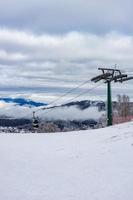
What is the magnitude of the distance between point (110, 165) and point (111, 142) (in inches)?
134

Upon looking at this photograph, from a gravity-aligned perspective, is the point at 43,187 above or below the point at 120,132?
below

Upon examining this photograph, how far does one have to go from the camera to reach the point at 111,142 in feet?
53.3

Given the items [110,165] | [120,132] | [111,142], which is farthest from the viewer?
[120,132]

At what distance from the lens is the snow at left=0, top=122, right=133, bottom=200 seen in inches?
422

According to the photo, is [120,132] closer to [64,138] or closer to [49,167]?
[64,138]

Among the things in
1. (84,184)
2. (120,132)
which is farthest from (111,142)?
(84,184)

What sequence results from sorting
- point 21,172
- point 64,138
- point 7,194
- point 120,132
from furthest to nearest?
point 64,138
point 120,132
point 21,172
point 7,194

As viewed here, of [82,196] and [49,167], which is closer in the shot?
[82,196]

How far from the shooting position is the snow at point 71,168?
1072 cm

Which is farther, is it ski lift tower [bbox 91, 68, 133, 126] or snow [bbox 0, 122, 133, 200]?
ski lift tower [bbox 91, 68, 133, 126]

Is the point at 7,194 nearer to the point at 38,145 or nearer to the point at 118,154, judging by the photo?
the point at 118,154

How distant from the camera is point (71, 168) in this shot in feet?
43.9

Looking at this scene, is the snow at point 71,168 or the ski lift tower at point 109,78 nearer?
the snow at point 71,168

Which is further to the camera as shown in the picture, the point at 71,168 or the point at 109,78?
the point at 109,78
